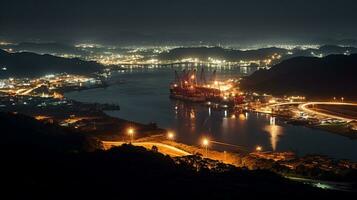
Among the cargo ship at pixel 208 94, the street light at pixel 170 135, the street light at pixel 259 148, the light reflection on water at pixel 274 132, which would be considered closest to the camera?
the street light at pixel 259 148

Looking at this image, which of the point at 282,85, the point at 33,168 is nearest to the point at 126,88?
the point at 282,85

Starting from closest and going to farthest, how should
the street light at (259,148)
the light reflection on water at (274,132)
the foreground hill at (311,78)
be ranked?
1. the street light at (259,148)
2. the light reflection on water at (274,132)
3. the foreground hill at (311,78)

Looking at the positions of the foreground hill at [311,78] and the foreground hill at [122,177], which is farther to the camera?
the foreground hill at [311,78]

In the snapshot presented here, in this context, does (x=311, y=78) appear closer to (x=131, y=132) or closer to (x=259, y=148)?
(x=259, y=148)

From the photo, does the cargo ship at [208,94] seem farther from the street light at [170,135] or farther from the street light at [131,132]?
the street light at [131,132]

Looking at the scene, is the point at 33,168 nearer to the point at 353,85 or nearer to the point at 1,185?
the point at 1,185

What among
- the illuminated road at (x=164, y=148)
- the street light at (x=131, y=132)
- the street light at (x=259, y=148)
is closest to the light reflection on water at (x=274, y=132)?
the street light at (x=259, y=148)

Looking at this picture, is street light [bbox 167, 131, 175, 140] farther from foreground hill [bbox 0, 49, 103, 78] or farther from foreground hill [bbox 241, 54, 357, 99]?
foreground hill [bbox 0, 49, 103, 78]
